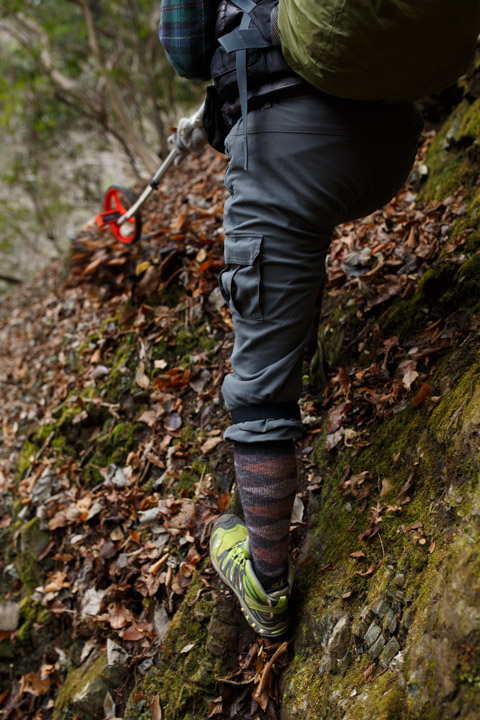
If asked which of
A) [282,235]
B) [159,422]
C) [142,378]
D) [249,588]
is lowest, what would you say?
[159,422]

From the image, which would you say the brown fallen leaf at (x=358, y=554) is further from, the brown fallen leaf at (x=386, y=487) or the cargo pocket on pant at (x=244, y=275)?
the cargo pocket on pant at (x=244, y=275)

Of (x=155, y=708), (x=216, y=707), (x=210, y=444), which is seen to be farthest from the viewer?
(x=210, y=444)

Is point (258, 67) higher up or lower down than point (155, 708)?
higher up

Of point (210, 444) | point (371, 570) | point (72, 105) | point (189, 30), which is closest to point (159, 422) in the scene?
point (210, 444)

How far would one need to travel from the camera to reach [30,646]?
3367 mm

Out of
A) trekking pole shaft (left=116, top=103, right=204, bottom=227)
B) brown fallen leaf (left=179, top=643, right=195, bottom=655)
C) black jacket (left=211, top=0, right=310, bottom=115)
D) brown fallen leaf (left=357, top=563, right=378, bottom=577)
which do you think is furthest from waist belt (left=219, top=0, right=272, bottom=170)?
brown fallen leaf (left=179, top=643, right=195, bottom=655)

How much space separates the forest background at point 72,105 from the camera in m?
7.95

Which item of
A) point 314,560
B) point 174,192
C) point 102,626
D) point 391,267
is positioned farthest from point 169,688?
point 174,192

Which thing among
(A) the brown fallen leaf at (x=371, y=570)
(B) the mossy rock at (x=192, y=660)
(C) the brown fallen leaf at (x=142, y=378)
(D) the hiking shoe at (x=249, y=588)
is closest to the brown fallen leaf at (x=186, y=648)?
(B) the mossy rock at (x=192, y=660)

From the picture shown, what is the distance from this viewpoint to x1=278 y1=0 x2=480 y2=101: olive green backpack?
3.83 feet

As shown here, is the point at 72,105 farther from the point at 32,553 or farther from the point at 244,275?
the point at 244,275

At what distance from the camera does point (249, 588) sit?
6.71 feet

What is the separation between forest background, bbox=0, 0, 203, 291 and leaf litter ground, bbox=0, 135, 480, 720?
4.83 ft

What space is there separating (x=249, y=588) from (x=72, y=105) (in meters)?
8.86
